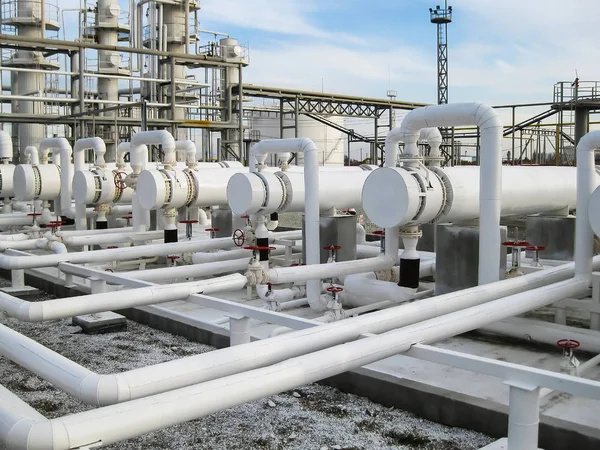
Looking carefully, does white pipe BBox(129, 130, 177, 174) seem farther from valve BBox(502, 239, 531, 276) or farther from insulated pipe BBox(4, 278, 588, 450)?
insulated pipe BBox(4, 278, 588, 450)

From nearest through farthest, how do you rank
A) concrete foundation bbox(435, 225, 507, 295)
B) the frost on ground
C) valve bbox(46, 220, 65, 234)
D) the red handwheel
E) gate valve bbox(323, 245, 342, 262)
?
the frost on ground, concrete foundation bbox(435, 225, 507, 295), gate valve bbox(323, 245, 342, 262), the red handwheel, valve bbox(46, 220, 65, 234)

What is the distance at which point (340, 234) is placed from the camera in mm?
7055

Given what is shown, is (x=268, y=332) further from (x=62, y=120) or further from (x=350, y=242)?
(x=62, y=120)

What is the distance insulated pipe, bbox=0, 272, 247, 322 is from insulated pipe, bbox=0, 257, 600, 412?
1.70 ft

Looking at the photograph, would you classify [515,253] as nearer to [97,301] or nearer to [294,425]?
[294,425]

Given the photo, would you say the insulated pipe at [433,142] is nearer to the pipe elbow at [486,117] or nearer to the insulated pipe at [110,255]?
the pipe elbow at [486,117]

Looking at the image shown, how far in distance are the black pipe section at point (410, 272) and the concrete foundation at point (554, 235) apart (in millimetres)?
1941

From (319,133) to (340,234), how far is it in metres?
21.4

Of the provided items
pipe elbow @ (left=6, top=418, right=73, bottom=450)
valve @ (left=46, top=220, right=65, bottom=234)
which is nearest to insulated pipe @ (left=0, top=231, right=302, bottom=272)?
valve @ (left=46, top=220, right=65, bottom=234)

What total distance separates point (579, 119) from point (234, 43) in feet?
35.9

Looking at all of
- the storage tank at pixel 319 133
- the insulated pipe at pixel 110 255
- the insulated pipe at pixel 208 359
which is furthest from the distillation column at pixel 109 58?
the insulated pipe at pixel 208 359

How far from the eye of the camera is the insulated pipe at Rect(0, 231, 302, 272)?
241 inches

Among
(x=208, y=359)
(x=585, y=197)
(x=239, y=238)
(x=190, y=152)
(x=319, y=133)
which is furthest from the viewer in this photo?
(x=319, y=133)

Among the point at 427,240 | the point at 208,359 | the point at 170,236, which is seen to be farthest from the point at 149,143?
the point at 208,359
